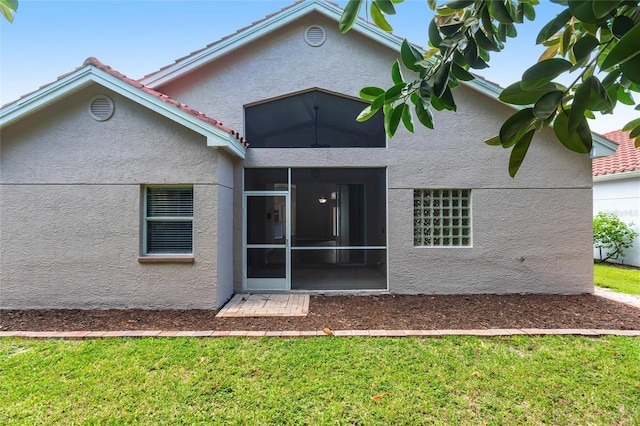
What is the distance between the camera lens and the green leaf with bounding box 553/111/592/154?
116cm

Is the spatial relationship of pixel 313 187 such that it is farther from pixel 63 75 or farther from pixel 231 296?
pixel 63 75

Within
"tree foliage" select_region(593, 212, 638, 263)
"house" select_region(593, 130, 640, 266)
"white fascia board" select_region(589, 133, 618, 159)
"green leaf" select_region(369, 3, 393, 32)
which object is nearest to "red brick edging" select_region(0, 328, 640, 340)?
"white fascia board" select_region(589, 133, 618, 159)

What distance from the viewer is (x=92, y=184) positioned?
269 inches

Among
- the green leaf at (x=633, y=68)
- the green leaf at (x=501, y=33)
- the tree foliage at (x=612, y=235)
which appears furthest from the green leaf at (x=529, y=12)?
the tree foliage at (x=612, y=235)

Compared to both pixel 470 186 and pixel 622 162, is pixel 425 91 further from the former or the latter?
pixel 622 162

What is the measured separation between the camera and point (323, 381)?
3.93 metres

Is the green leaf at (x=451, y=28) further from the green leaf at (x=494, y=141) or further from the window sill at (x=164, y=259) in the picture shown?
the window sill at (x=164, y=259)

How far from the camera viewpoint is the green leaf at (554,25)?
134 cm

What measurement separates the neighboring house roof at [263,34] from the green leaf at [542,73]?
751cm

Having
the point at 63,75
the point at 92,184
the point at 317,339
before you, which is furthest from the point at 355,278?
the point at 63,75

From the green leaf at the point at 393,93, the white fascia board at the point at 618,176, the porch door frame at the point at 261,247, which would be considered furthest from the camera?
the white fascia board at the point at 618,176

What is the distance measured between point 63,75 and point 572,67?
841cm

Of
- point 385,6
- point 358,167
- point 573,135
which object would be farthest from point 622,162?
point 385,6

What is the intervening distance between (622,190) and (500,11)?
597 inches
